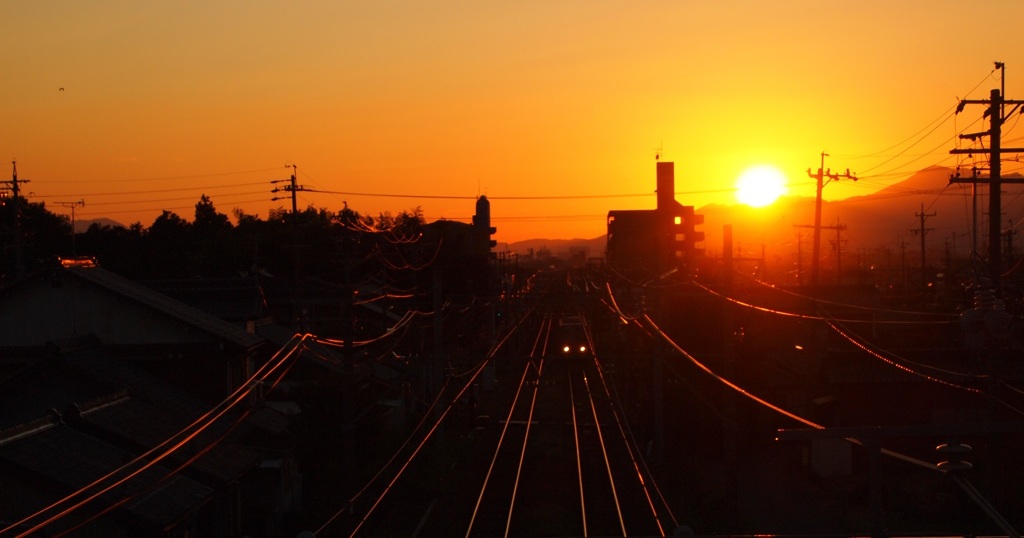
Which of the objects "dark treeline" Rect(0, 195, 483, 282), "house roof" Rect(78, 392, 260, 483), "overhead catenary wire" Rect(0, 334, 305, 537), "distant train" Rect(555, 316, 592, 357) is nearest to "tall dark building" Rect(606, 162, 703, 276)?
"distant train" Rect(555, 316, 592, 357)

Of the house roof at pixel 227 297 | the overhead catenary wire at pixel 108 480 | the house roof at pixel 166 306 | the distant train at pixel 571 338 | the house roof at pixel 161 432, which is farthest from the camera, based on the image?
the distant train at pixel 571 338

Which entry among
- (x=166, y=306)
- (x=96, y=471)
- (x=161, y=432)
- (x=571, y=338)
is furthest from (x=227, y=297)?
(x=571, y=338)

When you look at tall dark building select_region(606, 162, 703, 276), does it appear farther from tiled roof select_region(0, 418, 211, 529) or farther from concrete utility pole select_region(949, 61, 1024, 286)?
tiled roof select_region(0, 418, 211, 529)

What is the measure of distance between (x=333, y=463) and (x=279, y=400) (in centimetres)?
175

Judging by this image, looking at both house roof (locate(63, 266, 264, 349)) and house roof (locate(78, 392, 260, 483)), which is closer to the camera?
house roof (locate(78, 392, 260, 483))

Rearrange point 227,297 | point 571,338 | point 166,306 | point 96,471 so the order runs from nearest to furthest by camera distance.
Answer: point 96,471 < point 166,306 < point 227,297 < point 571,338

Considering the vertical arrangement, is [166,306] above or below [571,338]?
above

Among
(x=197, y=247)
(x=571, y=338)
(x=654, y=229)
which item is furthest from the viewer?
(x=197, y=247)

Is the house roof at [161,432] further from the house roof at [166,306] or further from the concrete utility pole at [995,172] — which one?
the concrete utility pole at [995,172]

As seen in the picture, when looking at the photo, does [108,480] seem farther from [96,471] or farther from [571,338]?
[571,338]

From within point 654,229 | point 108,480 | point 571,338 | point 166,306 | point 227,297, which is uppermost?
point 654,229

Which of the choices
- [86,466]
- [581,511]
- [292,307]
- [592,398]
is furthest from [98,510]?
[592,398]

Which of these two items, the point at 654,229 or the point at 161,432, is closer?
the point at 161,432

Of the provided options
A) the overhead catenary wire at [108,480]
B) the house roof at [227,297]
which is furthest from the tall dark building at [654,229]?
the overhead catenary wire at [108,480]
